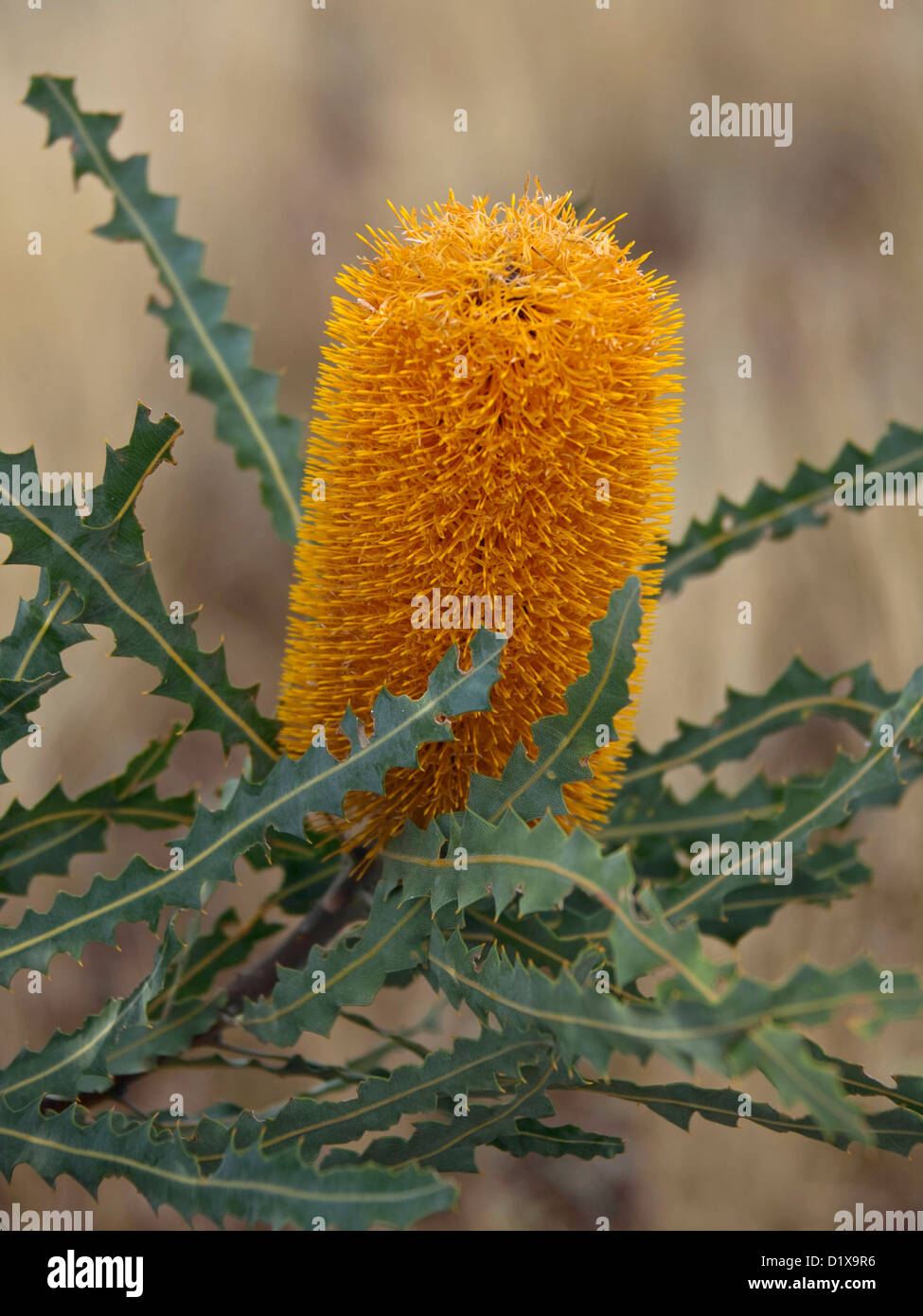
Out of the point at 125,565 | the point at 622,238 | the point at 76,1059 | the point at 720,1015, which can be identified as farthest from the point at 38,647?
the point at 622,238

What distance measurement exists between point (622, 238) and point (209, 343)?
381mm

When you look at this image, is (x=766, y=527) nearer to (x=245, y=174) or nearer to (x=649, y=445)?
(x=649, y=445)

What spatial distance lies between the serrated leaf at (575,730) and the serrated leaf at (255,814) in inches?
1.3

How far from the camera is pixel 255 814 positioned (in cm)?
36

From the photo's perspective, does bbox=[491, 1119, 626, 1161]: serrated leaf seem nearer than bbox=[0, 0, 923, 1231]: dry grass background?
Yes

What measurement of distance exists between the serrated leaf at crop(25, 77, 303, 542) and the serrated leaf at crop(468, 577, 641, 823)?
0.21m

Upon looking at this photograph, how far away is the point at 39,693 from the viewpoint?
38 centimetres

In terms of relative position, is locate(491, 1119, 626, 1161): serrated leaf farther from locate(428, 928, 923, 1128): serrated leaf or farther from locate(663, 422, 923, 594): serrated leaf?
locate(663, 422, 923, 594): serrated leaf

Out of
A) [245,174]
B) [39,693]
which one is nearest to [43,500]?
[39,693]

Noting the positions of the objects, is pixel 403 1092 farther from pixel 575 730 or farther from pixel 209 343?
pixel 209 343

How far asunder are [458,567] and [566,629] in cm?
5

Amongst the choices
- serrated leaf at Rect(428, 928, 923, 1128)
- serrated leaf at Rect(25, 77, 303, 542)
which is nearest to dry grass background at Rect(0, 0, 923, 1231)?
serrated leaf at Rect(25, 77, 303, 542)

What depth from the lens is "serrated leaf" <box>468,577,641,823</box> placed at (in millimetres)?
331

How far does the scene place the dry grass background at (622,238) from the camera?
71cm
